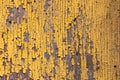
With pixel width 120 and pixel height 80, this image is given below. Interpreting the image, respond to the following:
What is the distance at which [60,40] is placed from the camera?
1.62 metres

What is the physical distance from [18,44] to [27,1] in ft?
0.69

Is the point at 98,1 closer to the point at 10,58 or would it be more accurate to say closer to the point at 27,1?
the point at 27,1

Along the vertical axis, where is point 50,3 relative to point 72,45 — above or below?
above

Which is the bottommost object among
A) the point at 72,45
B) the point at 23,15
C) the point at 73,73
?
the point at 73,73

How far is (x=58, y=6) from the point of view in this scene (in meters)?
1.62

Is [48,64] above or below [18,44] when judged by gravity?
below

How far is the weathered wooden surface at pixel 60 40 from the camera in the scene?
5.23ft

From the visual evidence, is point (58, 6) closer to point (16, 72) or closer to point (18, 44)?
point (18, 44)

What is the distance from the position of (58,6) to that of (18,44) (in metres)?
0.27

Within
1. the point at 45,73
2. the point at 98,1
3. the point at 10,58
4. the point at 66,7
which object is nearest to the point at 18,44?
the point at 10,58

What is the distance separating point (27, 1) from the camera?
1.61m

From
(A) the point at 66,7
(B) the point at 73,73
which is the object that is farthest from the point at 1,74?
(A) the point at 66,7

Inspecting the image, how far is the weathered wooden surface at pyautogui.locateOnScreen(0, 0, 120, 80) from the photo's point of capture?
159 cm

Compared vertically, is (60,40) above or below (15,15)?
below
